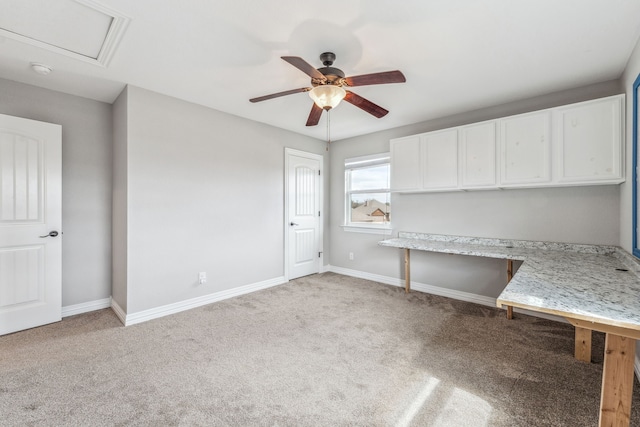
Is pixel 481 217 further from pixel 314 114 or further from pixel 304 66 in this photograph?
pixel 304 66

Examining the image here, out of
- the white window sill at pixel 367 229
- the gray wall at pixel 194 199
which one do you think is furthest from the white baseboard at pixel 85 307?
the white window sill at pixel 367 229

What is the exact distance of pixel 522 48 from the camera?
2.13 m

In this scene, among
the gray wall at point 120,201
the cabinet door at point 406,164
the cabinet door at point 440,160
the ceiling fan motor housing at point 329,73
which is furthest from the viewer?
the cabinet door at point 406,164

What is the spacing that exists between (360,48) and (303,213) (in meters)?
2.86

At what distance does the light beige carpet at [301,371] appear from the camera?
5.30 feet

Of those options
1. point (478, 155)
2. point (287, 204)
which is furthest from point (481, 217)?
point (287, 204)

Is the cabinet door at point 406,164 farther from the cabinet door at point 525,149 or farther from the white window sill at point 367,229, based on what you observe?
the cabinet door at point 525,149

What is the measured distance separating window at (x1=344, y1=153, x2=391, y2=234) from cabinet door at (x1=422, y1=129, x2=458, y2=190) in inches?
31.4

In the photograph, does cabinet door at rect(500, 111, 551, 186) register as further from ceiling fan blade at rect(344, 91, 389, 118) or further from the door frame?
Result: the door frame

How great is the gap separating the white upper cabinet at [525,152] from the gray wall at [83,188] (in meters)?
3.72

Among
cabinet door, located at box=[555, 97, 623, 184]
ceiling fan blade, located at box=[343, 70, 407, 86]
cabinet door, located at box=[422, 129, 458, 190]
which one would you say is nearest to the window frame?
cabinet door, located at box=[555, 97, 623, 184]

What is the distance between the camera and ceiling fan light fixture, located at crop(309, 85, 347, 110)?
2.11 meters

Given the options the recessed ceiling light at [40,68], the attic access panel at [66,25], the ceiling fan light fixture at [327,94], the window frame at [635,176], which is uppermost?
the attic access panel at [66,25]

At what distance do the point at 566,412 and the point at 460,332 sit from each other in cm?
104
